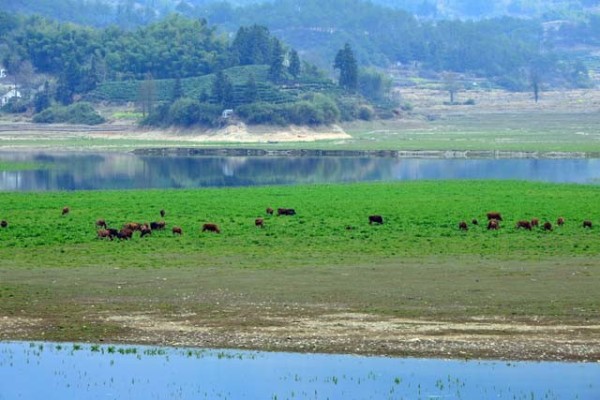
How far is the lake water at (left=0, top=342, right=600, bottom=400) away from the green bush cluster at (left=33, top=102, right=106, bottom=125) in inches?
5790

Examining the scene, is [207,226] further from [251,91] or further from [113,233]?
[251,91]

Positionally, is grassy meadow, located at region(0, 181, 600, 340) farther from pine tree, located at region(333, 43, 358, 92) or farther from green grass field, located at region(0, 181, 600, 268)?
pine tree, located at region(333, 43, 358, 92)

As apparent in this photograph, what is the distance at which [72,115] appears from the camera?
582 feet

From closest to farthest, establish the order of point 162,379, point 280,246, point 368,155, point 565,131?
point 162,379 → point 280,246 → point 368,155 → point 565,131

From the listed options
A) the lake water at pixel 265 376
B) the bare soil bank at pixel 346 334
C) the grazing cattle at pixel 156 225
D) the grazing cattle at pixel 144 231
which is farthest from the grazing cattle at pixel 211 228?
the lake water at pixel 265 376

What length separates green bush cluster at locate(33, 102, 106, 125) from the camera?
175 m

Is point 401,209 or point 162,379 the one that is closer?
point 162,379

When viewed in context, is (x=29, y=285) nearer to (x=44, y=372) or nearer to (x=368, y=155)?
(x=44, y=372)

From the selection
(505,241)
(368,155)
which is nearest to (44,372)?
(505,241)

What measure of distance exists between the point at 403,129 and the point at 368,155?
173ft

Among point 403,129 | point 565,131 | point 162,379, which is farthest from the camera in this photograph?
point 403,129

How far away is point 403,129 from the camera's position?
17462cm

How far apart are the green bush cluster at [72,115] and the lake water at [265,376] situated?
147 meters

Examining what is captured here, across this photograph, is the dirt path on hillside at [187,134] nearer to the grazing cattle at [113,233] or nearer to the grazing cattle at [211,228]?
the grazing cattle at [211,228]
